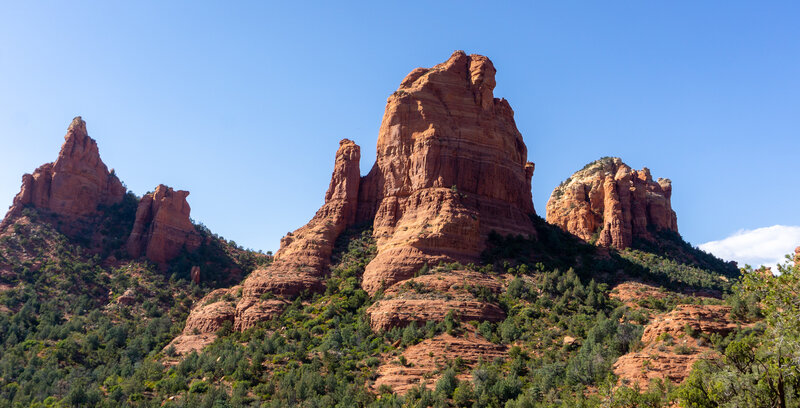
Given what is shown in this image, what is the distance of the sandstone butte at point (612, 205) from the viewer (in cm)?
9600

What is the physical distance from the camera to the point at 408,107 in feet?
276

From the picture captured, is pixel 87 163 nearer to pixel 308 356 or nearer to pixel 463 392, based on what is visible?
pixel 308 356

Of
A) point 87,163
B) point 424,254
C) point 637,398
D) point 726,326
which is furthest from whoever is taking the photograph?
point 87,163

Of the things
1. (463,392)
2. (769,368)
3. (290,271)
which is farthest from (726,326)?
(290,271)

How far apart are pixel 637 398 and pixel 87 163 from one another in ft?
329

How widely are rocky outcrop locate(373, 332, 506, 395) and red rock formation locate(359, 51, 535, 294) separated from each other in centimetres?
1551

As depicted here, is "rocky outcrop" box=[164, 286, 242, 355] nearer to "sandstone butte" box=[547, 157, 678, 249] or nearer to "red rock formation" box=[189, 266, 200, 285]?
"red rock formation" box=[189, 266, 200, 285]

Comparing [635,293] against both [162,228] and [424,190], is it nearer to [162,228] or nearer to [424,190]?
[424,190]

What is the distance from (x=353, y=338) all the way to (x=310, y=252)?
20101 millimetres

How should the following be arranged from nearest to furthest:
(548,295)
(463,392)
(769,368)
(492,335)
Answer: (769,368) → (463,392) → (492,335) → (548,295)

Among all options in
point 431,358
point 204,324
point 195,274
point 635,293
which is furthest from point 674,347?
point 195,274

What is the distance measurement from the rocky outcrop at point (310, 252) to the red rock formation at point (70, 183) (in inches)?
1717

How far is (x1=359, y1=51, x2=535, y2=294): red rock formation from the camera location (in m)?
72.4

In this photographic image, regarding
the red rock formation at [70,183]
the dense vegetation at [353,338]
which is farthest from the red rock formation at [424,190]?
the red rock formation at [70,183]
